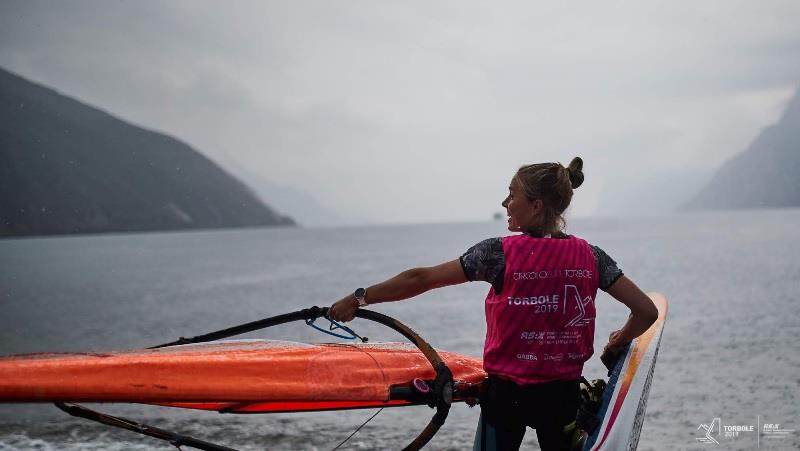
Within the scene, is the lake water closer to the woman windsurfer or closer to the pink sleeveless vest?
the woman windsurfer

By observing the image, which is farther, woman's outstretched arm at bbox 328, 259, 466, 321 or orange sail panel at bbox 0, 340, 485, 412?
orange sail panel at bbox 0, 340, 485, 412

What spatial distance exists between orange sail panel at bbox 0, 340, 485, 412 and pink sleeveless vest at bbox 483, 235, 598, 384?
0.89 metres

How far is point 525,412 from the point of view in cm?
329

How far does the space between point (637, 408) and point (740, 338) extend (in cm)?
1648

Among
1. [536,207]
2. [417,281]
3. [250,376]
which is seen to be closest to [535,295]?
[536,207]

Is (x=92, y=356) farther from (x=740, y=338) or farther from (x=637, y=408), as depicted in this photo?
(x=740, y=338)

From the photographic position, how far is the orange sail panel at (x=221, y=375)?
341cm

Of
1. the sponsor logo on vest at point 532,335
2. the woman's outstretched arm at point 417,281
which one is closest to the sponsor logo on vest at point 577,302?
the sponsor logo on vest at point 532,335

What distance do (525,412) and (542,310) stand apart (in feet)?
1.69

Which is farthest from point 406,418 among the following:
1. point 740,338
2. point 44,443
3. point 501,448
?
point 740,338

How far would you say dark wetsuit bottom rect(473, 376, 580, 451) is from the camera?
3.28 metres

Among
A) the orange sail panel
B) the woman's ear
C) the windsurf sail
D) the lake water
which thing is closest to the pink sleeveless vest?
the woman's ear

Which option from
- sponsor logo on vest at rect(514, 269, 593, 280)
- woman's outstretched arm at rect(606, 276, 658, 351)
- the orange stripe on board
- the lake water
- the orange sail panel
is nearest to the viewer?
sponsor logo on vest at rect(514, 269, 593, 280)

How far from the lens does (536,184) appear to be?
316cm
